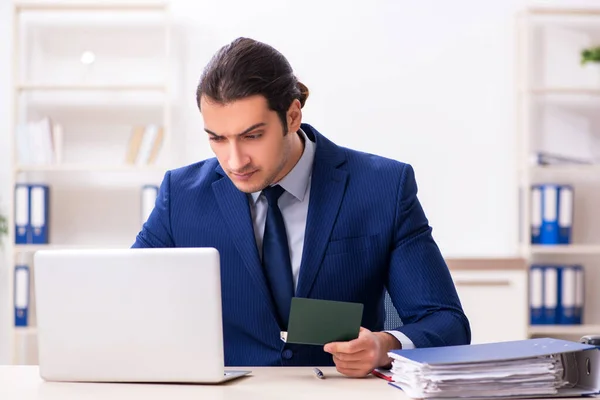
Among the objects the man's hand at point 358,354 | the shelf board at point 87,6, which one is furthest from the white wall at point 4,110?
the man's hand at point 358,354

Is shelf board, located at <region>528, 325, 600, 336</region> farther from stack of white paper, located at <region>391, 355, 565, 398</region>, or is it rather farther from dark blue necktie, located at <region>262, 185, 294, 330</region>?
stack of white paper, located at <region>391, 355, 565, 398</region>

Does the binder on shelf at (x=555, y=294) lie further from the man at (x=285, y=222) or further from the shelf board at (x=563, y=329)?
the man at (x=285, y=222)

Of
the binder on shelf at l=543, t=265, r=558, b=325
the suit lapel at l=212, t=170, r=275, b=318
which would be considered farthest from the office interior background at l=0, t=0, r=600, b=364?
the suit lapel at l=212, t=170, r=275, b=318

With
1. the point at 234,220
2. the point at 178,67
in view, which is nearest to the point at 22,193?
the point at 178,67

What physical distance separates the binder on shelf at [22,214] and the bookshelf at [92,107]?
234mm

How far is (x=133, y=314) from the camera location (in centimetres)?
150

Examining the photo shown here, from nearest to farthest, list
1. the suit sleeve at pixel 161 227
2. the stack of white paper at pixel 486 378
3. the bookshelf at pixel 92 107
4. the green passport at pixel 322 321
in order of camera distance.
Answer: the stack of white paper at pixel 486 378 < the green passport at pixel 322 321 < the suit sleeve at pixel 161 227 < the bookshelf at pixel 92 107

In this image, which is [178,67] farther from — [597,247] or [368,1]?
[597,247]

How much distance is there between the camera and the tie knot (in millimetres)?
1987

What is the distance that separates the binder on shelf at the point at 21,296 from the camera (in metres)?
4.21

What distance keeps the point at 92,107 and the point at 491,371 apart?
11.4ft

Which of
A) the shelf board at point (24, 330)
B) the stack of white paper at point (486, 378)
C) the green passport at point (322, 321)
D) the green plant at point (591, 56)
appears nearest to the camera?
the stack of white paper at point (486, 378)

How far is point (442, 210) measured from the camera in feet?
14.8

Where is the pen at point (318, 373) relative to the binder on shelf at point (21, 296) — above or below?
above
